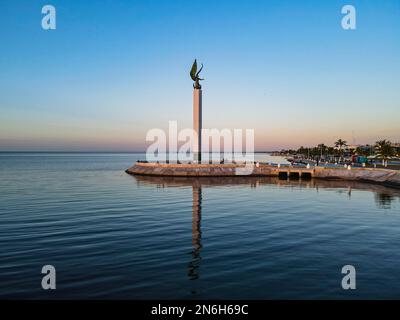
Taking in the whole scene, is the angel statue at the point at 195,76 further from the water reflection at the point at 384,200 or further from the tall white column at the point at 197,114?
the water reflection at the point at 384,200

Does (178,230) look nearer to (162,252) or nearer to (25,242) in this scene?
(162,252)

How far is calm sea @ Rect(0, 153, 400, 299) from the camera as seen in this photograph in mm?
12102

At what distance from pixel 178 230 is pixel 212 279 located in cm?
896

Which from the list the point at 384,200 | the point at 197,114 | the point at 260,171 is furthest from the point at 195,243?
the point at 260,171

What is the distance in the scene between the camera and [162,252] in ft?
54.5

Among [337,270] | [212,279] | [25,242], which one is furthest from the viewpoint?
[25,242]

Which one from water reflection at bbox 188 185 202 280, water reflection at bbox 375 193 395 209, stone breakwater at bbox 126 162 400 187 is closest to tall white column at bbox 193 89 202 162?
stone breakwater at bbox 126 162 400 187

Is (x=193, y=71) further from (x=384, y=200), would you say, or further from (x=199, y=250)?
(x=199, y=250)

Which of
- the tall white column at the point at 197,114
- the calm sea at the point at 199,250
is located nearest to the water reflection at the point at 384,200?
the calm sea at the point at 199,250

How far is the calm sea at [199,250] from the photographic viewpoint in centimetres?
1210

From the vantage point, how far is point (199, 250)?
1711cm

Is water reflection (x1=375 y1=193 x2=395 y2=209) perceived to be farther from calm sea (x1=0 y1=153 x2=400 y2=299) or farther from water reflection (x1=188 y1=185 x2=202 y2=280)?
water reflection (x1=188 y1=185 x2=202 y2=280)

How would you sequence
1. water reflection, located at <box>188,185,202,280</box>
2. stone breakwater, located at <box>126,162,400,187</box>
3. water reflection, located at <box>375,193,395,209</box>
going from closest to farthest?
water reflection, located at <box>188,185,202,280</box> → water reflection, located at <box>375,193,395,209</box> → stone breakwater, located at <box>126,162,400,187</box>
